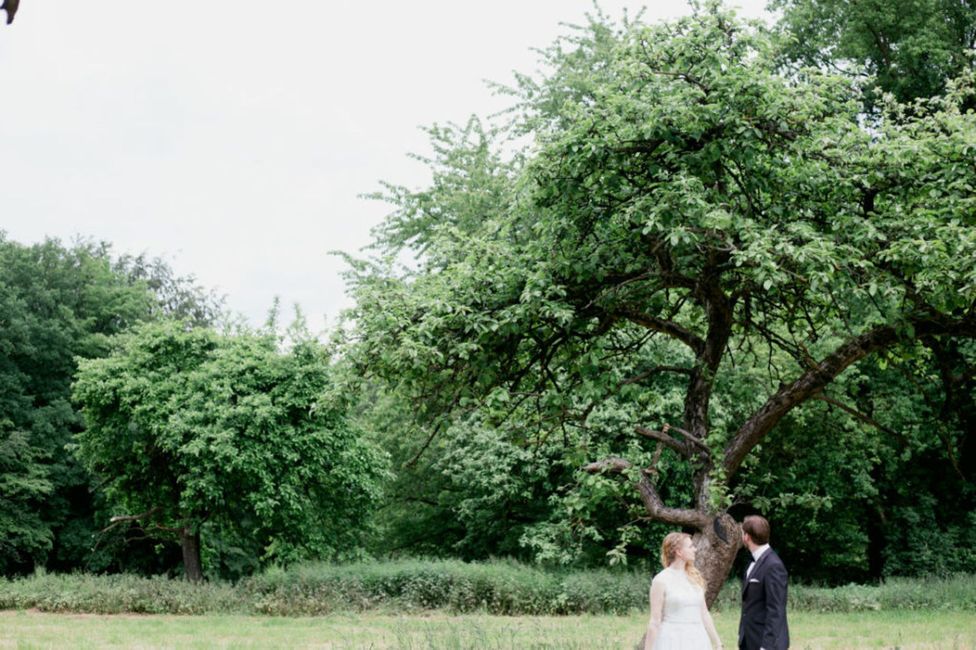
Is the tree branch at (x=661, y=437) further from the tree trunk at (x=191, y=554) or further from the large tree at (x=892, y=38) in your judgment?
the large tree at (x=892, y=38)

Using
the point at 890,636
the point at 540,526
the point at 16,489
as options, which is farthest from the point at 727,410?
the point at 16,489

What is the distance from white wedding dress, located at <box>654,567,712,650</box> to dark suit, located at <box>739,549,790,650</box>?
362 millimetres

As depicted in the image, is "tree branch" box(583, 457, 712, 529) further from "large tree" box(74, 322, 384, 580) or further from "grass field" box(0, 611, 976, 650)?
"large tree" box(74, 322, 384, 580)

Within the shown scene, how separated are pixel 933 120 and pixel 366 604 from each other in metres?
17.7

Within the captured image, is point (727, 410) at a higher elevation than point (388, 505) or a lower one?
higher

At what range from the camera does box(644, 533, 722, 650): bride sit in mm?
7812

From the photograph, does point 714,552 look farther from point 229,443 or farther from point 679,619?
point 229,443

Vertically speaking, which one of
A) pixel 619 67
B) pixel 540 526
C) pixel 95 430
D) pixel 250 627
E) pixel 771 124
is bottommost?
pixel 250 627

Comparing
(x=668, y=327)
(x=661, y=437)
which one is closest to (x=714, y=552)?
(x=661, y=437)

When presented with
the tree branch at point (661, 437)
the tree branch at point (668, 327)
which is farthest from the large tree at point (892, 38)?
the tree branch at point (661, 437)

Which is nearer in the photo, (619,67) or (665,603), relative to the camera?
(665,603)

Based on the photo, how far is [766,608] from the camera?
7480 millimetres

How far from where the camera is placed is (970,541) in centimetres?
2920

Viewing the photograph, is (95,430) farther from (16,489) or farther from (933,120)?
(933,120)
